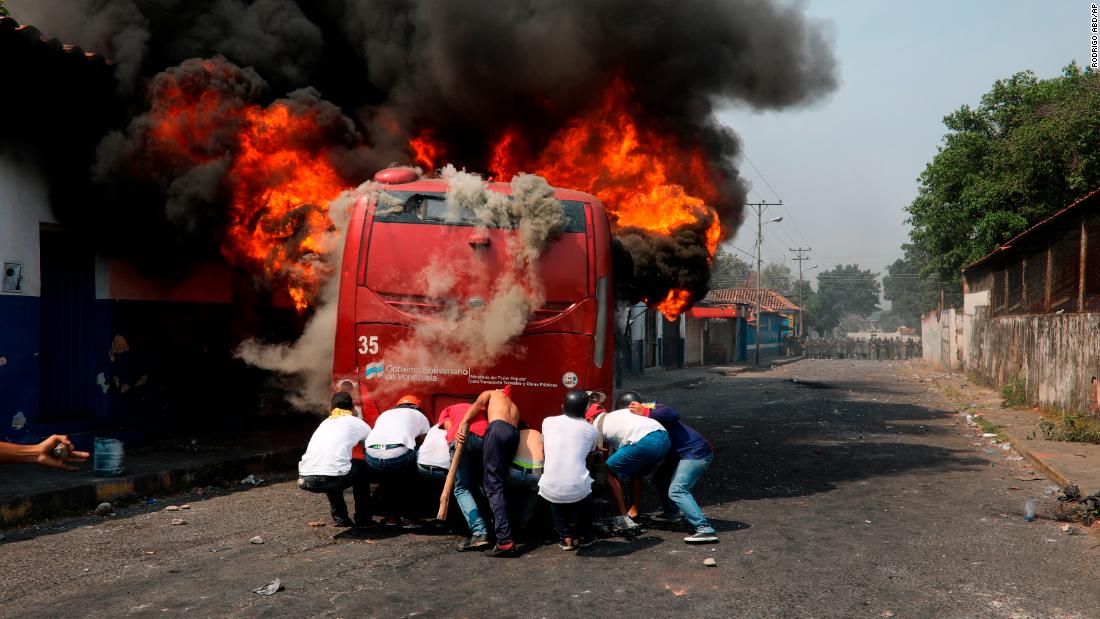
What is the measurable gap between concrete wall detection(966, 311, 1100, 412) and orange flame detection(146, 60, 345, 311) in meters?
12.7

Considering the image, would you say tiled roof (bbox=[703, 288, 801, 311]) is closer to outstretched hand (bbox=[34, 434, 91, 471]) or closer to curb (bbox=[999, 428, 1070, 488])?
curb (bbox=[999, 428, 1070, 488])

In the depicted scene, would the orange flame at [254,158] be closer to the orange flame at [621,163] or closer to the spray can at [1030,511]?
the orange flame at [621,163]

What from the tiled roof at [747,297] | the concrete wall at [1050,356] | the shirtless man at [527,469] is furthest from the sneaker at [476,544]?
the tiled roof at [747,297]

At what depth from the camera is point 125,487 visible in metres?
8.83

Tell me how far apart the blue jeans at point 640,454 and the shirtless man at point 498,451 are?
3.20 ft

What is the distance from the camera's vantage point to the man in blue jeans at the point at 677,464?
7.16 metres

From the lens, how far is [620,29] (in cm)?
1283

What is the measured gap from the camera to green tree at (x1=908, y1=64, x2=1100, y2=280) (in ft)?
80.8

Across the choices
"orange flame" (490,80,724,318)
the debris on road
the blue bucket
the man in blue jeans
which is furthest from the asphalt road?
"orange flame" (490,80,724,318)

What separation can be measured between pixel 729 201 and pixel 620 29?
3389mm

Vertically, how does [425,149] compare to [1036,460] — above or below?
above

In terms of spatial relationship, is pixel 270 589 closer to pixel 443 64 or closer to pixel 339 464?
pixel 339 464

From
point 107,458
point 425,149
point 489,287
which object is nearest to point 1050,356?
point 425,149

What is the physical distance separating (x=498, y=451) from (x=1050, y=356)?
47.9 feet
